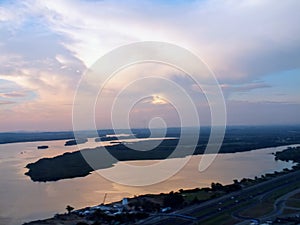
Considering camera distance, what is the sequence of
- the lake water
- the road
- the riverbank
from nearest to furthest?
the riverbank < the road < the lake water

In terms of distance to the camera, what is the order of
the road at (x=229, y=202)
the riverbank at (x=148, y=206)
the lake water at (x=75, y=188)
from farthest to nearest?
the lake water at (x=75, y=188)
the road at (x=229, y=202)
the riverbank at (x=148, y=206)

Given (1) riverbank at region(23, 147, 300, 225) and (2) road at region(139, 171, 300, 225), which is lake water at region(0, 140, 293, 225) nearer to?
(1) riverbank at region(23, 147, 300, 225)

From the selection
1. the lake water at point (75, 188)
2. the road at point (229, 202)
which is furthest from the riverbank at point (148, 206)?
the lake water at point (75, 188)

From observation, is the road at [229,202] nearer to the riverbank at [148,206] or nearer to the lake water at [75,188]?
the riverbank at [148,206]

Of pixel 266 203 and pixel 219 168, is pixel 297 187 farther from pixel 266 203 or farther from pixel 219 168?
pixel 219 168

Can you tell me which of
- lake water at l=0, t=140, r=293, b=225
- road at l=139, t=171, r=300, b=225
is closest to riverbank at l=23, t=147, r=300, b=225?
road at l=139, t=171, r=300, b=225

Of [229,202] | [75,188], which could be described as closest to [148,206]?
[229,202]

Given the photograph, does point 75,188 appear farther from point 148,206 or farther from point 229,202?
point 229,202

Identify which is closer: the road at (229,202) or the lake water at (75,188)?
the road at (229,202)

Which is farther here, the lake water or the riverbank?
the lake water

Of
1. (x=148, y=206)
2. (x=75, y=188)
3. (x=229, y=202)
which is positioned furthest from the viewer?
(x=75, y=188)

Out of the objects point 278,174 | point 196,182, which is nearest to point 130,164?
point 196,182
